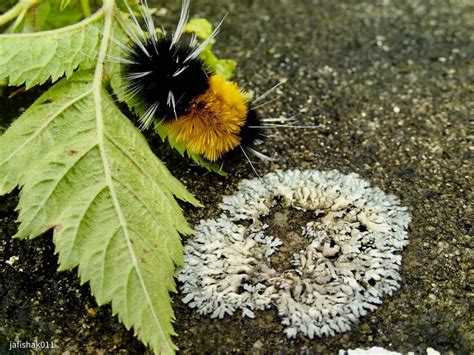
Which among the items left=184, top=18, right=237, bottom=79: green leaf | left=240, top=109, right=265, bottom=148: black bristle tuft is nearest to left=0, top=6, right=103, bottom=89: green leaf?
left=184, top=18, right=237, bottom=79: green leaf

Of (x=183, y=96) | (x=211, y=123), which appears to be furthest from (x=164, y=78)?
(x=211, y=123)

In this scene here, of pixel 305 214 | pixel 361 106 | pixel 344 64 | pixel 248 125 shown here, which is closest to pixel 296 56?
pixel 344 64

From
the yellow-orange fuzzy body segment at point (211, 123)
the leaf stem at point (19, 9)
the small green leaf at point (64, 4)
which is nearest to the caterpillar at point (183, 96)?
the yellow-orange fuzzy body segment at point (211, 123)

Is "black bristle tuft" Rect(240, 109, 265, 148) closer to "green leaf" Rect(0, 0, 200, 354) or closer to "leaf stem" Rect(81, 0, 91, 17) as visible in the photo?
"green leaf" Rect(0, 0, 200, 354)

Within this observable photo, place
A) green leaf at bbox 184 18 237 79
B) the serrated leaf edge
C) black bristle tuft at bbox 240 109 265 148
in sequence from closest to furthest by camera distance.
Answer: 1. the serrated leaf edge
2. black bristle tuft at bbox 240 109 265 148
3. green leaf at bbox 184 18 237 79

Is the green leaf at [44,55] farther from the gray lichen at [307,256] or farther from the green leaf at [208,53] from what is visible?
the gray lichen at [307,256]

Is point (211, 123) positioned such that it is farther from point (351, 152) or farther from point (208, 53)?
point (351, 152)
